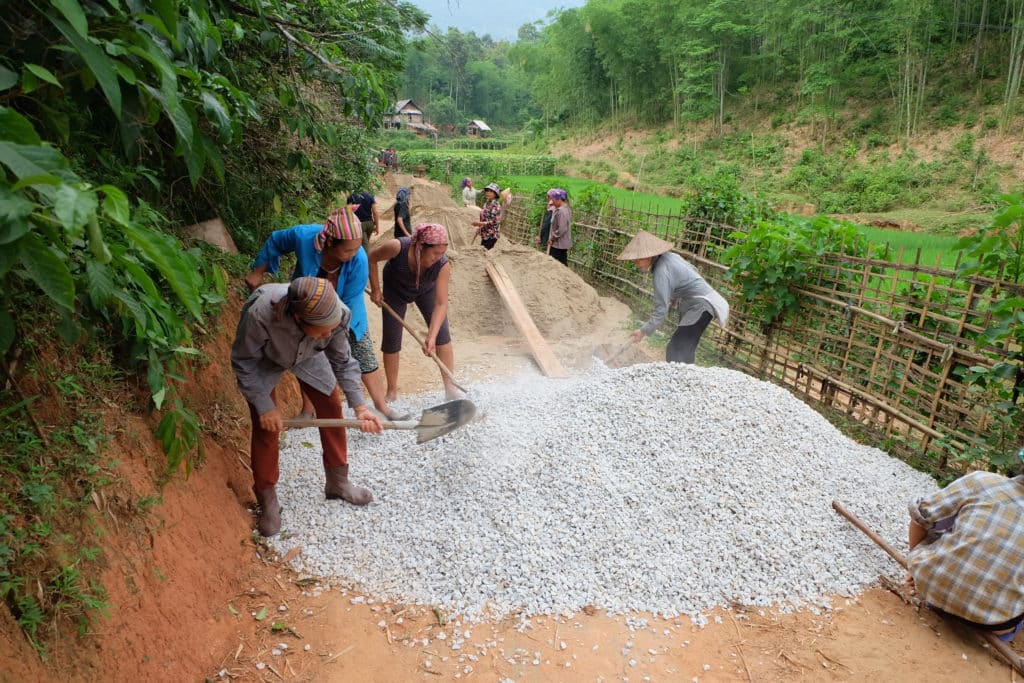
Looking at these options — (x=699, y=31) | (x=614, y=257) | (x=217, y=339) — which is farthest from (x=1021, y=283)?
(x=699, y=31)

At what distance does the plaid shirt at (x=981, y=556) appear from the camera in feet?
7.54

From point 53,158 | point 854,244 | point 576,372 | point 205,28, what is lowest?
point 576,372

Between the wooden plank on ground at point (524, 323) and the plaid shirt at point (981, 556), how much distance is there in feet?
10.3

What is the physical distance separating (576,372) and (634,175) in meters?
24.0

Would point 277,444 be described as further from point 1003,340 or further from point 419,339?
point 1003,340

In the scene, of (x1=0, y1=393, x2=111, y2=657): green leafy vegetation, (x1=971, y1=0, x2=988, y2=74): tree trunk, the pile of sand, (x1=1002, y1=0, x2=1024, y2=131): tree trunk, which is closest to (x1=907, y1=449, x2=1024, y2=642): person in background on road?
(x1=0, y1=393, x2=111, y2=657): green leafy vegetation

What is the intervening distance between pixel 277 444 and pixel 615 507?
66.0 inches

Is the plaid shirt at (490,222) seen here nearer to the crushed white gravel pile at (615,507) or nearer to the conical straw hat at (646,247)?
the conical straw hat at (646,247)

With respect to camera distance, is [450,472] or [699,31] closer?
[450,472]

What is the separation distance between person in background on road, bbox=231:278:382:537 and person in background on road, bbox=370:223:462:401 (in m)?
1.24

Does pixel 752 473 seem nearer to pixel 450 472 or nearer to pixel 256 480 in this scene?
pixel 450 472

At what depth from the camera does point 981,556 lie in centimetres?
233

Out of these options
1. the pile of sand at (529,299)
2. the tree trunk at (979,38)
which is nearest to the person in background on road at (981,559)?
the pile of sand at (529,299)

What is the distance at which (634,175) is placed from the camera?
90.0 ft
